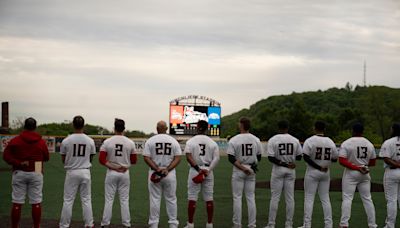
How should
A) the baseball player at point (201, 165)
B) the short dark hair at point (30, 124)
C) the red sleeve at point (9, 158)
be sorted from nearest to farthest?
the red sleeve at point (9, 158), the short dark hair at point (30, 124), the baseball player at point (201, 165)

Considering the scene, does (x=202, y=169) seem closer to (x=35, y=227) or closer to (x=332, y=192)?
(x=35, y=227)

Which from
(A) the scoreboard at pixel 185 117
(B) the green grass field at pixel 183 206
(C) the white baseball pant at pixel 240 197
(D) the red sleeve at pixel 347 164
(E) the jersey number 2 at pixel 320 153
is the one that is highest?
(A) the scoreboard at pixel 185 117

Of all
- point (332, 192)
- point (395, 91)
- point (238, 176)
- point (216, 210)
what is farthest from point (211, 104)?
point (395, 91)

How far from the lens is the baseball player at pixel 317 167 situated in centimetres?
1118

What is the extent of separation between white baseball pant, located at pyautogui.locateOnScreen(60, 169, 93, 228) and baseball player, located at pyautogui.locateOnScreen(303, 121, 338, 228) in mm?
4049

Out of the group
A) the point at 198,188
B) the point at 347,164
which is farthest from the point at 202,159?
the point at 347,164

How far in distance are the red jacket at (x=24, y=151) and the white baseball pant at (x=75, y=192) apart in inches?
26.2

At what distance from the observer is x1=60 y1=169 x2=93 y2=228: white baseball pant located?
33.5 ft

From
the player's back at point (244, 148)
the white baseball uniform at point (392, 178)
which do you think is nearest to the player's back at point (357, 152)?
the white baseball uniform at point (392, 178)

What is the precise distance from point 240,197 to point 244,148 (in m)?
0.93

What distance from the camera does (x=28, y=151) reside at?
10.1 m

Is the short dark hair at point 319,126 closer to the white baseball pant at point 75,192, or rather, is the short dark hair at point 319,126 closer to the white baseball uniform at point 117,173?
the white baseball uniform at point 117,173

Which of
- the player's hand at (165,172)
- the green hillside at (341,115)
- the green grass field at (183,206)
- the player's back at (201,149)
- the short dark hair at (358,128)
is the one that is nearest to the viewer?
the player's hand at (165,172)

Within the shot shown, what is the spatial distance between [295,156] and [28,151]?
4.93 m
